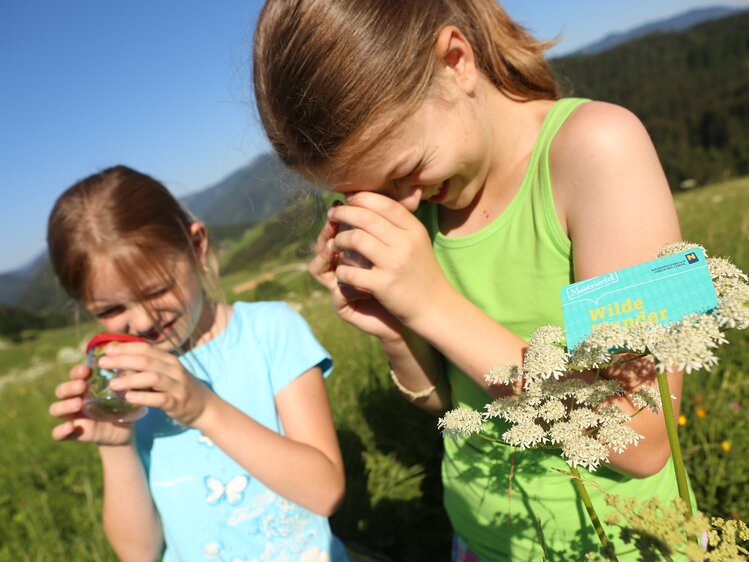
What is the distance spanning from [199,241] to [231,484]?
1208 millimetres

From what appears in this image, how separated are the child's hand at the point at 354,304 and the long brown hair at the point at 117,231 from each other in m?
0.89

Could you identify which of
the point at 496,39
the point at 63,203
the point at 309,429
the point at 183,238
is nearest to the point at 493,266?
the point at 496,39

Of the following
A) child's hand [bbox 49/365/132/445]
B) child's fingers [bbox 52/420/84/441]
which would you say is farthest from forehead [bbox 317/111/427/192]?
child's fingers [bbox 52/420/84/441]

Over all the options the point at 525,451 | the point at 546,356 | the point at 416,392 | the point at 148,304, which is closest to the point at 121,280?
the point at 148,304

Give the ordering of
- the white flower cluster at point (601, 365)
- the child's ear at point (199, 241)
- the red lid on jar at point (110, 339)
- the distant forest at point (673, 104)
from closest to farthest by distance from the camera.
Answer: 1. the white flower cluster at point (601, 365)
2. the red lid on jar at point (110, 339)
3. the child's ear at point (199, 241)
4. the distant forest at point (673, 104)

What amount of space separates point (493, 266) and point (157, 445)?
164cm

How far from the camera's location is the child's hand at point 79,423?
75.5 inches

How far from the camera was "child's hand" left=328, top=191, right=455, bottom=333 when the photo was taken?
54.0 inches

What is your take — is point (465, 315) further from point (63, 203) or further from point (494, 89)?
point (63, 203)

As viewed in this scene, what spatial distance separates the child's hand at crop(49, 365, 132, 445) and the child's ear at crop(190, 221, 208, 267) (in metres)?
0.81

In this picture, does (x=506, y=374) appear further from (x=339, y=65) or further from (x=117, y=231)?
(x=117, y=231)

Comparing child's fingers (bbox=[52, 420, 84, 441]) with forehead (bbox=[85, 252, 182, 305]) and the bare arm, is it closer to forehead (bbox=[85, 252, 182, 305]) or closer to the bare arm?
forehead (bbox=[85, 252, 182, 305])

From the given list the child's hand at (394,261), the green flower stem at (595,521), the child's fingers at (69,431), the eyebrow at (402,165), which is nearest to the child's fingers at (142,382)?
the child's fingers at (69,431)

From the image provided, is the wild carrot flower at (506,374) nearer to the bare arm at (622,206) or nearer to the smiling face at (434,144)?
the bare arm at (622,206)
